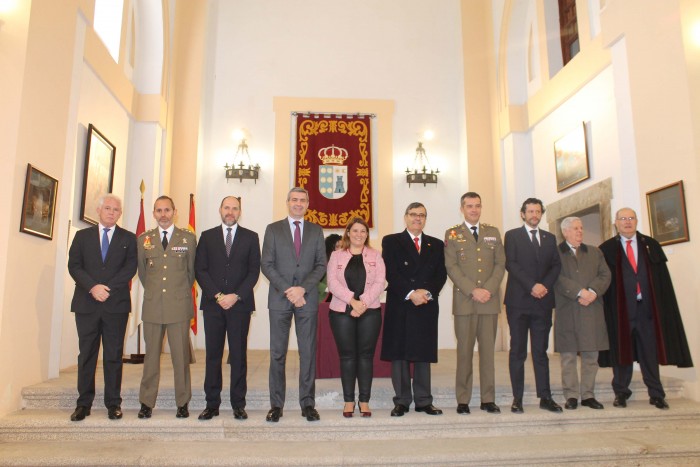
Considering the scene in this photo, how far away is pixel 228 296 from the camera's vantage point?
3.54 meters

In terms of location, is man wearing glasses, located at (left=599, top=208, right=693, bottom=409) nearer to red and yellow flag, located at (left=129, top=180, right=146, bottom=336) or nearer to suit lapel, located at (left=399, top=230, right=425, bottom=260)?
suit lapel, located at (left=399, top=230, right=425, bottom=260)

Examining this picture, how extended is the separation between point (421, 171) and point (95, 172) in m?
4.53

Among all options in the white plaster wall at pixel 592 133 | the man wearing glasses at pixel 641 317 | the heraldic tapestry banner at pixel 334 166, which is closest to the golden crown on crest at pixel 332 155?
the heraldic tapestry banner at pixel 334 166

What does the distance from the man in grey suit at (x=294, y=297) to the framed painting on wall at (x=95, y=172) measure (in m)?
2.79

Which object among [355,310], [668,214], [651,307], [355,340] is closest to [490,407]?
[355,340]

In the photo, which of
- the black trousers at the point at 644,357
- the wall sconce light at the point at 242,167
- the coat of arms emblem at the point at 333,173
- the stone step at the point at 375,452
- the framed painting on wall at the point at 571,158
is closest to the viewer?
the stone step at the point at 375,452

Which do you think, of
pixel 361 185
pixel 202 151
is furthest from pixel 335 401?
pixel 202 151

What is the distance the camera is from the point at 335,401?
4.17 meters

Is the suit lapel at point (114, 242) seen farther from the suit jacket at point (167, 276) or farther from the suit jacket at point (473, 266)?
the suit jacket at point (473, 266)

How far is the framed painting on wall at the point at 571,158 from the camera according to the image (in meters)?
6.29

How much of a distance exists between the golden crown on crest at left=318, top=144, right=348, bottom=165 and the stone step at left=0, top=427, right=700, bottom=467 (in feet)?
17.0

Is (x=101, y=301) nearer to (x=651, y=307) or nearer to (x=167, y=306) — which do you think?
(x=167, y=306)

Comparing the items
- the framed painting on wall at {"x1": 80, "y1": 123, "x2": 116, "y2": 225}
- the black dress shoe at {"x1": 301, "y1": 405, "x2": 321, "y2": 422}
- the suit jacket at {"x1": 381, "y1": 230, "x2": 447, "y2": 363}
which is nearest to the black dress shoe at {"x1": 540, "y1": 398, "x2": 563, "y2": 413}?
the suit jacket at {"x1": 381, "y1": 230, "x2": 447, "y2": 363}

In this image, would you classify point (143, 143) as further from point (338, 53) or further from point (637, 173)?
point (637, 173)
